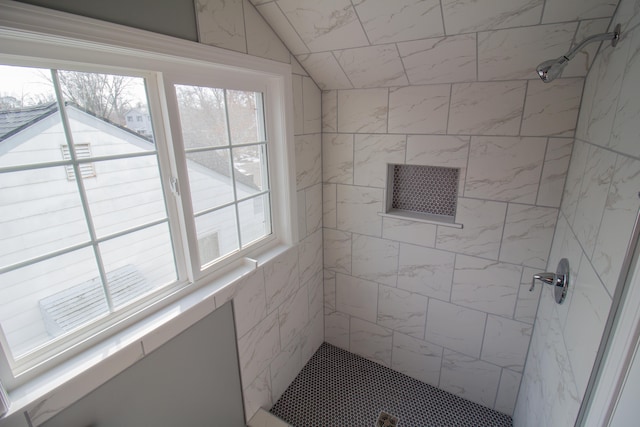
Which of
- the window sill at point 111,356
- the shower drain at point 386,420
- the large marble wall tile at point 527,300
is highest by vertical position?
the window sill at point 111,356

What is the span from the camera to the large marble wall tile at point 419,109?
174 cm

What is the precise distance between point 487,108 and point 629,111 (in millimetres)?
790

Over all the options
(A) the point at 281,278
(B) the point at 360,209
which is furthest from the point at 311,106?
(A) the point at 281,278

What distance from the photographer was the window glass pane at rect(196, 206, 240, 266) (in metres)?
1.51

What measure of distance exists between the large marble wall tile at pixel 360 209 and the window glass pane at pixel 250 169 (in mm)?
587

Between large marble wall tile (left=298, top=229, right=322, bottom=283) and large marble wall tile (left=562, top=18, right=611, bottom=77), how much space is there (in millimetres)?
1610

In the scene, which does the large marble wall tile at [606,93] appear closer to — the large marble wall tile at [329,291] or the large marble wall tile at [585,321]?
the large marble wall tile at [585,321]

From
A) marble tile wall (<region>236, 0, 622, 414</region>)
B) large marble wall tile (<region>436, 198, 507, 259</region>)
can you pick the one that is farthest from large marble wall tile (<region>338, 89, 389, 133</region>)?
large marble wall tile (<region>436, 198, 507, 259</region>)

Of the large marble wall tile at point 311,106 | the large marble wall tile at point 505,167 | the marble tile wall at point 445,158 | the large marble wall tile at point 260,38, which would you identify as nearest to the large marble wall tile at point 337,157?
the marble tile wall at point 445,158

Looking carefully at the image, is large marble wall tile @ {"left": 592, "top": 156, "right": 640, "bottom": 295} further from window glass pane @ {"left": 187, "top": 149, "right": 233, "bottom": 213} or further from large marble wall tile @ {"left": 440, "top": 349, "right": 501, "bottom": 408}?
window glass pane @ {"left": 187, "top": 149, "right": 233, "bottom": 213}

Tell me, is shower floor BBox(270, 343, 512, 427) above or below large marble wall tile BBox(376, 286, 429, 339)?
below

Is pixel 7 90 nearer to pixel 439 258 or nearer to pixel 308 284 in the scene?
pixel 308 284

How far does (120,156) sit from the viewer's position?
3.82 ft

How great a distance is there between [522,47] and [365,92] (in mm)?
814
